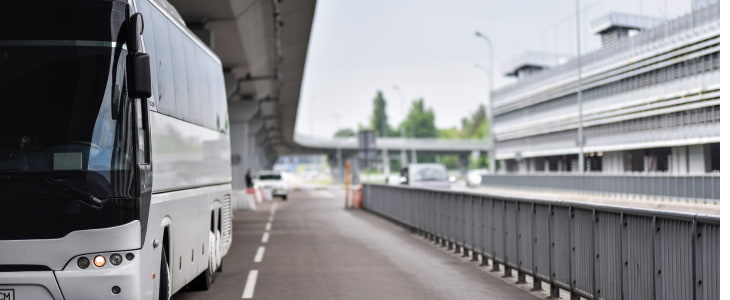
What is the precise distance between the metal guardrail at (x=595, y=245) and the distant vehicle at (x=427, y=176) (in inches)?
822

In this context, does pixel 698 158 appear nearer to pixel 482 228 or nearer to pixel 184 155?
pixel 482 228

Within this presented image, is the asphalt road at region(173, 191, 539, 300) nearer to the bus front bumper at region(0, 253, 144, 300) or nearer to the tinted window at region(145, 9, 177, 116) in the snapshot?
the tinted window at region(145, 9, 177, 116)

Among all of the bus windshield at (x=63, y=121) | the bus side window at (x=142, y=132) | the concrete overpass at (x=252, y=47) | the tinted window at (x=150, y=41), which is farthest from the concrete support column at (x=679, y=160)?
the bus windshield at (x=63, y=121)

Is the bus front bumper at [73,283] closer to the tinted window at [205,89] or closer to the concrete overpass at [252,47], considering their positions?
the tinted window at [205,89]

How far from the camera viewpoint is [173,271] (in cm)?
871

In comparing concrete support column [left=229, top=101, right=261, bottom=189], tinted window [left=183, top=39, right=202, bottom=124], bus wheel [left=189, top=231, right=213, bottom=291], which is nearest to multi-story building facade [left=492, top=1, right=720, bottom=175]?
concrete support column [left=229, top=101, right=261, bottom=189]

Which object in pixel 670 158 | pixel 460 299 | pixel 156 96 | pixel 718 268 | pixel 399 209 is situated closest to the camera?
pixel 718 268

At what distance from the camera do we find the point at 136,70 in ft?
22.8

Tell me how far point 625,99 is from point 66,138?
71.2 metres

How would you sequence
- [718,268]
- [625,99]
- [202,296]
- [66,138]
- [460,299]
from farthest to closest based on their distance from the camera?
1. [625,99]
2. [202,296]
3. [460,299]
4. [66,138]
5. [718,268]

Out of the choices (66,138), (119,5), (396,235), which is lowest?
(396,235)

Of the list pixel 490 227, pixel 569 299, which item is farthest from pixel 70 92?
pixel 490 227

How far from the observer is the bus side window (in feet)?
23.4

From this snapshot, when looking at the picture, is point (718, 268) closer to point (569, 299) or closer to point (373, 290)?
point (569, 299)
